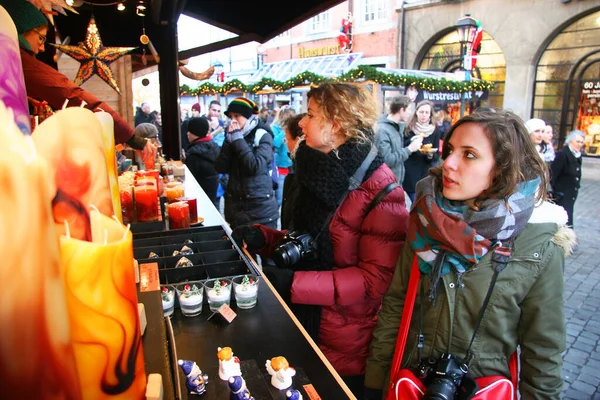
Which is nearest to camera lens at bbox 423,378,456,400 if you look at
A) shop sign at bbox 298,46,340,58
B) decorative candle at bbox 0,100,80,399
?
decorative candle at bbox 0,100,80,399

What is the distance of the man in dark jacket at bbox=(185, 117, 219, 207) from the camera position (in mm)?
5941

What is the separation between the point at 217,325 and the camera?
1526 mm

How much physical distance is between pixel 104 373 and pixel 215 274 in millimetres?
1201

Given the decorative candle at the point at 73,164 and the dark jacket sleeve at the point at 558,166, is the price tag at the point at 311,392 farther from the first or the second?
the dark jacket sleeve at the point at 558,166

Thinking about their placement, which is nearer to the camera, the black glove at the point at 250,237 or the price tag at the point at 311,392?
the price tag at the point at 311,392

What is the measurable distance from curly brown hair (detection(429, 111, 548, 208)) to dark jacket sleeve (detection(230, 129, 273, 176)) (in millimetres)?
3002

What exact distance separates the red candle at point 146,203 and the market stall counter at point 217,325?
274 millimetres

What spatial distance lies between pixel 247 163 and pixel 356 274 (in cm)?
269

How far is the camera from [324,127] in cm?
205

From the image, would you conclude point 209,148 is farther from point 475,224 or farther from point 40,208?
point 40,208

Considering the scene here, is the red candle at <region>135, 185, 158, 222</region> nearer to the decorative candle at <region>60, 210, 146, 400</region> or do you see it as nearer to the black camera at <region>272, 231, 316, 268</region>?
the black camera at <region>272, 231, 316, 268</region>

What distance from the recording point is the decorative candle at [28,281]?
385mm

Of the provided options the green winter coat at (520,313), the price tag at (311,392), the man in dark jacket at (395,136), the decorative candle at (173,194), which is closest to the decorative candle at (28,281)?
the price tag at (311,392)

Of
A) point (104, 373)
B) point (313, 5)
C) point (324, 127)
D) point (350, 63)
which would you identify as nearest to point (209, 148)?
point (313, 5)
